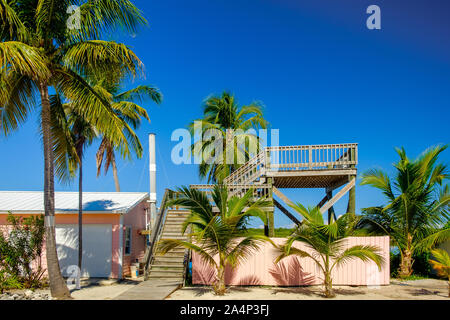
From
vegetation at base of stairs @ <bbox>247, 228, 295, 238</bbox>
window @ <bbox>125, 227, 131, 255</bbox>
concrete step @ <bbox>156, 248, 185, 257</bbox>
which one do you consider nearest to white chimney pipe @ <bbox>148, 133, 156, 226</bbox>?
window @ <bbox>125, 227, 131, 255</bbox>

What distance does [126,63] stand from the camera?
10250 mm

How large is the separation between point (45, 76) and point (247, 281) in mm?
8284

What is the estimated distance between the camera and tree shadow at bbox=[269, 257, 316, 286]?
11.6m

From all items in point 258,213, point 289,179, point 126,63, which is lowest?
point 258,213

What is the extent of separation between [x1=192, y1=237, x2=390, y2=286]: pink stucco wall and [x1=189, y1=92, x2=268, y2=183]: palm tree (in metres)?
7.95

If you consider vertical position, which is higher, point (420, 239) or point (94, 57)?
point (94, 57)

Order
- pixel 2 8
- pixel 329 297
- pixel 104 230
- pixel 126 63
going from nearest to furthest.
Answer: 1. pixel 2 8
2. pixel 329 297
3. pixel 126 63
4. pixel 104 230

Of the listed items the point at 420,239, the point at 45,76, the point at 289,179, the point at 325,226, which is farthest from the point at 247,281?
the point at 45,76

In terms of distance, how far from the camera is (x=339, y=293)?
10.2 m

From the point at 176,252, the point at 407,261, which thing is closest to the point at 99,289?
the point at 176,252

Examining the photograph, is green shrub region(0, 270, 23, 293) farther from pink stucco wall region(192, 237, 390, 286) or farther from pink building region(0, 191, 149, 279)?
pink stucco wall region(192, 237, 390, 286)

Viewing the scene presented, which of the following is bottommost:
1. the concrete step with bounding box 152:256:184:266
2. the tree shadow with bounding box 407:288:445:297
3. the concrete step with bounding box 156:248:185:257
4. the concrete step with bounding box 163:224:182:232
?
the tree shadow with bounding box 407:288:445:297

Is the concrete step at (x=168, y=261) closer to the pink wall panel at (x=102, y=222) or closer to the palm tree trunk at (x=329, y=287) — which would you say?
the pink wall panel at (x=102, y=222)

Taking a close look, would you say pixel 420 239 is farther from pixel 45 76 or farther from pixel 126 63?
pixel 45 76
